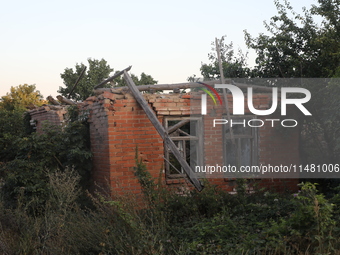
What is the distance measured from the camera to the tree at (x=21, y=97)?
3088 centimetres

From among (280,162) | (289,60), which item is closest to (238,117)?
(280,162)

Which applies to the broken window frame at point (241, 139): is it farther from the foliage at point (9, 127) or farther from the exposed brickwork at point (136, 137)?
the foliage at point (9, 127)

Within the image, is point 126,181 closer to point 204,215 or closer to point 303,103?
point 204,215

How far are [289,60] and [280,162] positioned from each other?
→ 3106 millimetres

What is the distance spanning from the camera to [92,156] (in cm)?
1013

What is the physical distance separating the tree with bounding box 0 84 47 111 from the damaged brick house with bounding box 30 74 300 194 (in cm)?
2175

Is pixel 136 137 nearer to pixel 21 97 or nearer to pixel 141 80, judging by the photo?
pixel 141 80

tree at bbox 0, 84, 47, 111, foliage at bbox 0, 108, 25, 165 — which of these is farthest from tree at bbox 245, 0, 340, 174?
tree at bbox 0, 84, 47, 111

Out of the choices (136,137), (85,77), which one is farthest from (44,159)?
(85,77)

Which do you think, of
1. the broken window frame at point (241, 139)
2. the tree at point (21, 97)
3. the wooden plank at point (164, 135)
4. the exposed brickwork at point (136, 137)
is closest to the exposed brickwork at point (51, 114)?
the exposed brickwork at point (136, 137)

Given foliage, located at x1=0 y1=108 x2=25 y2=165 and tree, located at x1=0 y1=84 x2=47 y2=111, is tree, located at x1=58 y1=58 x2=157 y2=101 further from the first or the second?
tree, located at x1=0 y1=84 x2=47 y2=111

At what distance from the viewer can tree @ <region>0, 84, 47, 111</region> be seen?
30.9 meters

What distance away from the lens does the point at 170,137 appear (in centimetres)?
943

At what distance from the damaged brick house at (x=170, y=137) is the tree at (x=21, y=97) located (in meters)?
21.8
